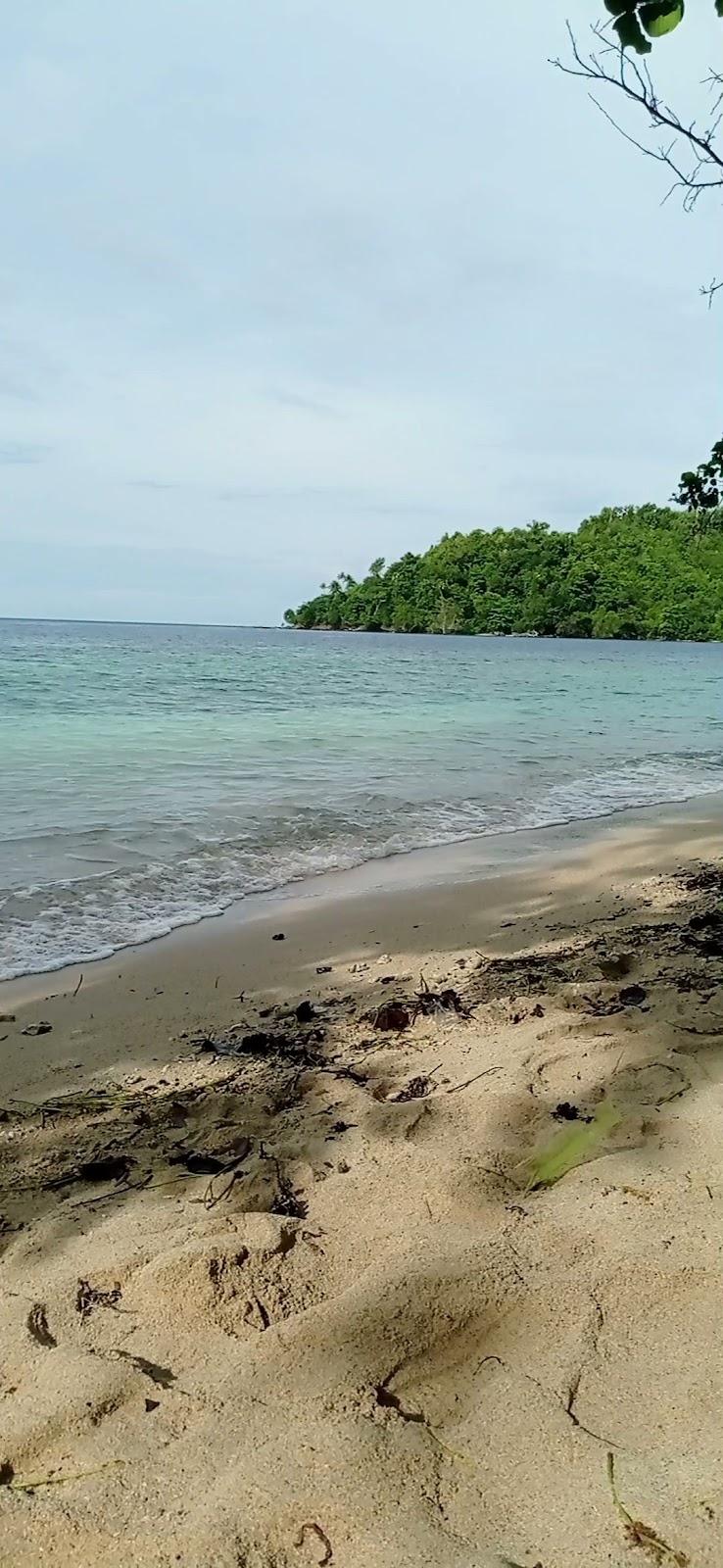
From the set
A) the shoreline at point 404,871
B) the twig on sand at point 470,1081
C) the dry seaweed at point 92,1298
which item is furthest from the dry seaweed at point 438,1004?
the dry seaweed at point 92,1298

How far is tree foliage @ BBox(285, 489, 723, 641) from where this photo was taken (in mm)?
91562

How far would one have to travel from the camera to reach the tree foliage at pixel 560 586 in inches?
3605

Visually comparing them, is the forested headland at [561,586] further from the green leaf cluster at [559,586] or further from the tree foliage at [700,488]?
the tree foliage at [700,488]

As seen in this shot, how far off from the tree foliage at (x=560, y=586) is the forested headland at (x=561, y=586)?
106mm

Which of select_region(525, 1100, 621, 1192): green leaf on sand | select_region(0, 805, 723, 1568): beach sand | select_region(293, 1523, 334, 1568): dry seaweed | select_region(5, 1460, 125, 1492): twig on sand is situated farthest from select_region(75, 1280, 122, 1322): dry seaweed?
select_region(525, 1100, 621, 1192): green leaf on sand

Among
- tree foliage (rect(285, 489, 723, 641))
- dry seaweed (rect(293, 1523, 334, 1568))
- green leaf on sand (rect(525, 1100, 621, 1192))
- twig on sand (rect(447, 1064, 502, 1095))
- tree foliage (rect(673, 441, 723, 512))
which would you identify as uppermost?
tree foliage (rect(285, 489, 723, 641))

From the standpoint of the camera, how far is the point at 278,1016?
12.2 ft

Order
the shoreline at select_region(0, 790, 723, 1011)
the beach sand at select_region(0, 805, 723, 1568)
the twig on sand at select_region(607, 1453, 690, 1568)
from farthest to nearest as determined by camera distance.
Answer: the shoreline at select_region(0, 790, 723, 1011) < the beach sand at select_region(0, 805, 723, 1568) < the twig on sand at select_region(607, 1453, 690, 1568)

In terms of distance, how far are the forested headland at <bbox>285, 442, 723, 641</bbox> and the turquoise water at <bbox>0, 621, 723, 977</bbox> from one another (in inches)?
2827

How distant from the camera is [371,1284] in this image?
1.72 metres

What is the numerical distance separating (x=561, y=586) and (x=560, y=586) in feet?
0.35

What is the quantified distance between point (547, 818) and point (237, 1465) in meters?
7.23

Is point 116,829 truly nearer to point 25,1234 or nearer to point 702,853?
point 702,853

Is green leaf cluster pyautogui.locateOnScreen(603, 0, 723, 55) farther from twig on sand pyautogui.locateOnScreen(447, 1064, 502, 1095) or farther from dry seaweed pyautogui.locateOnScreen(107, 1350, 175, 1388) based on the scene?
dry seaweed pyautogui.locateOnScreen(107, 1350, 175, 1388)
